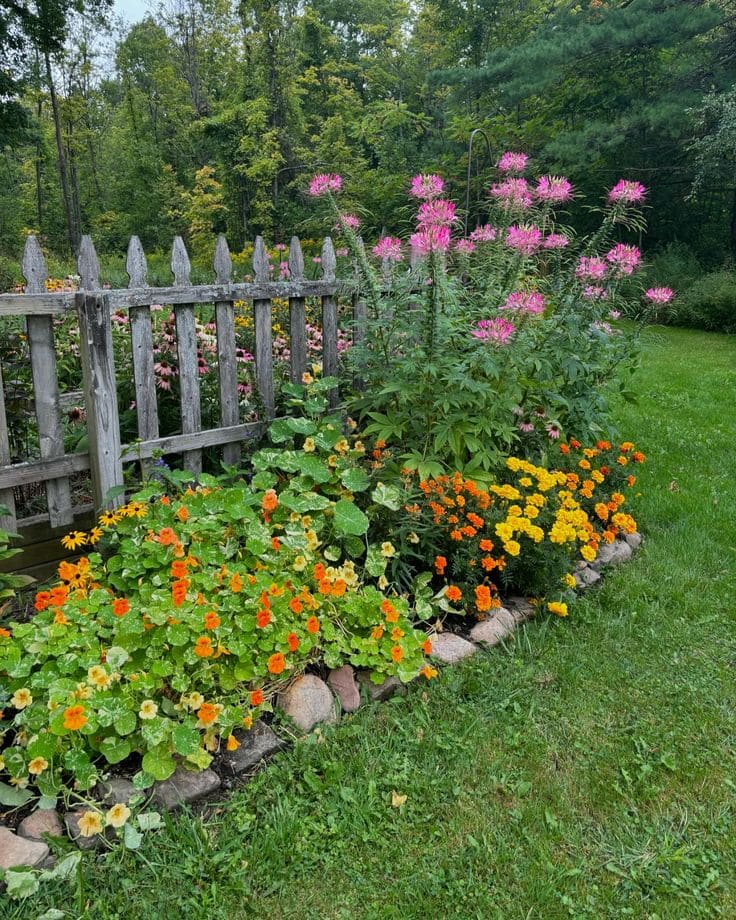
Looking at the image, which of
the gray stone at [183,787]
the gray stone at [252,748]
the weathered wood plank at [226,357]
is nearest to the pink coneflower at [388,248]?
the weathered wood plank at [226,357]

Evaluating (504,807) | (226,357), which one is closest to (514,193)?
(226,357)

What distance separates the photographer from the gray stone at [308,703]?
7.11 ft

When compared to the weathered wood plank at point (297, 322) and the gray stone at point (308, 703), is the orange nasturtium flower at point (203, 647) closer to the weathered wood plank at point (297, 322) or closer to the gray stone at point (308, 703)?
the gray stone at point (308, 703)

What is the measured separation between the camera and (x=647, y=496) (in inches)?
164

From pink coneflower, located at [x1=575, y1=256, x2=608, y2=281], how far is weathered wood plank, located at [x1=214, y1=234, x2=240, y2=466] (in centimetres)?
185

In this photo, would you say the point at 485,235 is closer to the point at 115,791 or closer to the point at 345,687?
the point at 345,687

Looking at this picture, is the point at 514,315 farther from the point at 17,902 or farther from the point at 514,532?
the point at 17,902

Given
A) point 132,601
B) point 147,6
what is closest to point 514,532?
point 132,601

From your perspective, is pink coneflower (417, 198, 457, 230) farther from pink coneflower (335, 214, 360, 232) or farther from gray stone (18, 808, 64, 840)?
gray stone (18, 808, 64, 840)

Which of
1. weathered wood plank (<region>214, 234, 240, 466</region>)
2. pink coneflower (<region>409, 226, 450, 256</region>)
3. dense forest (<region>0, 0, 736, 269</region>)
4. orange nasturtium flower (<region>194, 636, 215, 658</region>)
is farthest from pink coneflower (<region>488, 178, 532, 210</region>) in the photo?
dense forest (<region>0, 0, 736, 269</region>)

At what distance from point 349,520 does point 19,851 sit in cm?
147

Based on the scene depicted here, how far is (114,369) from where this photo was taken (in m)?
3.13

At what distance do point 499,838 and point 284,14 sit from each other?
25502 millimetres

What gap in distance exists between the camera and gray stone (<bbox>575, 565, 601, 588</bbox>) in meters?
3.13
